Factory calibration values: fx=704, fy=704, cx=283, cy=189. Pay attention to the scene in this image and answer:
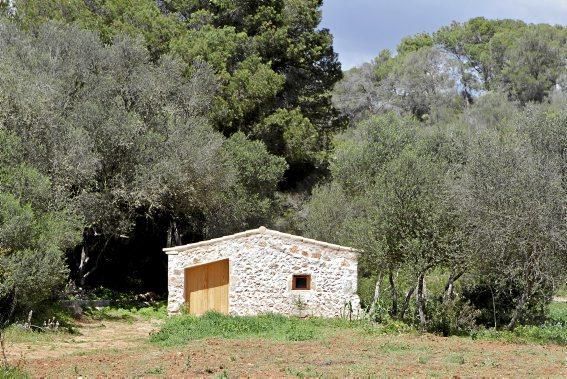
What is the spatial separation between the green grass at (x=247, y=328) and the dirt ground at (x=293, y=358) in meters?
0.75

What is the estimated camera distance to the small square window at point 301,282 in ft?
80.5

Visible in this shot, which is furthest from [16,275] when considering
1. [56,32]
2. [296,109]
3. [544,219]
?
[296,109]

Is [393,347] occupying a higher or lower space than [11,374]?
lower

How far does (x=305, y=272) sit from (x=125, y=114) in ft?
30.3

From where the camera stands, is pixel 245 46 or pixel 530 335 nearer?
pixel 530 335

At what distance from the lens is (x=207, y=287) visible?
25.1 meters

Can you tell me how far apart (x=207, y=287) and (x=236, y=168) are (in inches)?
335

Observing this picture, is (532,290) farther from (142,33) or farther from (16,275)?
(142,33)

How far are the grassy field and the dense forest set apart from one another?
1.70m

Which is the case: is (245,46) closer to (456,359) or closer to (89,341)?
(89,341)

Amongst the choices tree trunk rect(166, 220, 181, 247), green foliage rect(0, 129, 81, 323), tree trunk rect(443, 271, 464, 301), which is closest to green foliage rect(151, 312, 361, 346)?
tree trunk rect(443, 271, 464, 301)

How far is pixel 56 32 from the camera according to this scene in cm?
2839

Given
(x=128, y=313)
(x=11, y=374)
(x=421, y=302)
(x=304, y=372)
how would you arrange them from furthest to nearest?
(x=128, y=313) < (x=421, y=302) < (x=304, y=372) < (x=11, y=374)

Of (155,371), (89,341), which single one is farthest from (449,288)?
→ (155,371)
